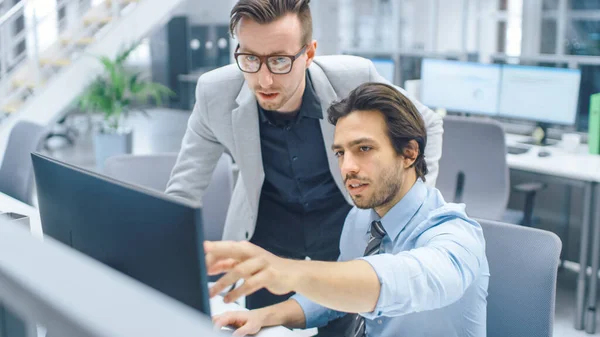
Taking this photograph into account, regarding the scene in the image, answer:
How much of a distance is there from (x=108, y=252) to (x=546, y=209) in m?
3.22

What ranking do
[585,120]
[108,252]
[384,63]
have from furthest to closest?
[384,63]
[585,120]
[108,252]

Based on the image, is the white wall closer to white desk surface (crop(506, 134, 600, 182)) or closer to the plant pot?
the plant pot

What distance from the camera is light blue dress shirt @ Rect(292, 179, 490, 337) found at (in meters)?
0.96

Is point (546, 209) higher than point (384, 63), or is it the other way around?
point (384, 63)

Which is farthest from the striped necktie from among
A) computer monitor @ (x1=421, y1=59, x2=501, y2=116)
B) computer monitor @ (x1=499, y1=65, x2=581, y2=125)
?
computer monitor @ (x1=421, y1=59, x2=501, y2=116)

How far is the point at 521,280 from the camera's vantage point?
1.34 m

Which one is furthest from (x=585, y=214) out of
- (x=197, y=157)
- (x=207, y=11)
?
(x=207, y=11)

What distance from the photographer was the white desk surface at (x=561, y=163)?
295 centimetres

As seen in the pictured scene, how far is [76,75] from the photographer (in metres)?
5.75

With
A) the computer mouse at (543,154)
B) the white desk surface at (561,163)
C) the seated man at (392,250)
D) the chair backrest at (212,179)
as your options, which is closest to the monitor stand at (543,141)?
the white desk surface at (561,163)

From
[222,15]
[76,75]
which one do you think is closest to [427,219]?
[76,75]

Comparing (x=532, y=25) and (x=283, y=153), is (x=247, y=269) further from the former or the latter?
(x=532, y=25)

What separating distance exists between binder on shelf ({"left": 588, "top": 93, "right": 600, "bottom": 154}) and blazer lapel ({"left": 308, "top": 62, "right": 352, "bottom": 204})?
2013 millimetres

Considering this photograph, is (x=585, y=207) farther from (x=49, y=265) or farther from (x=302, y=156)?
(x=49, y=265)
